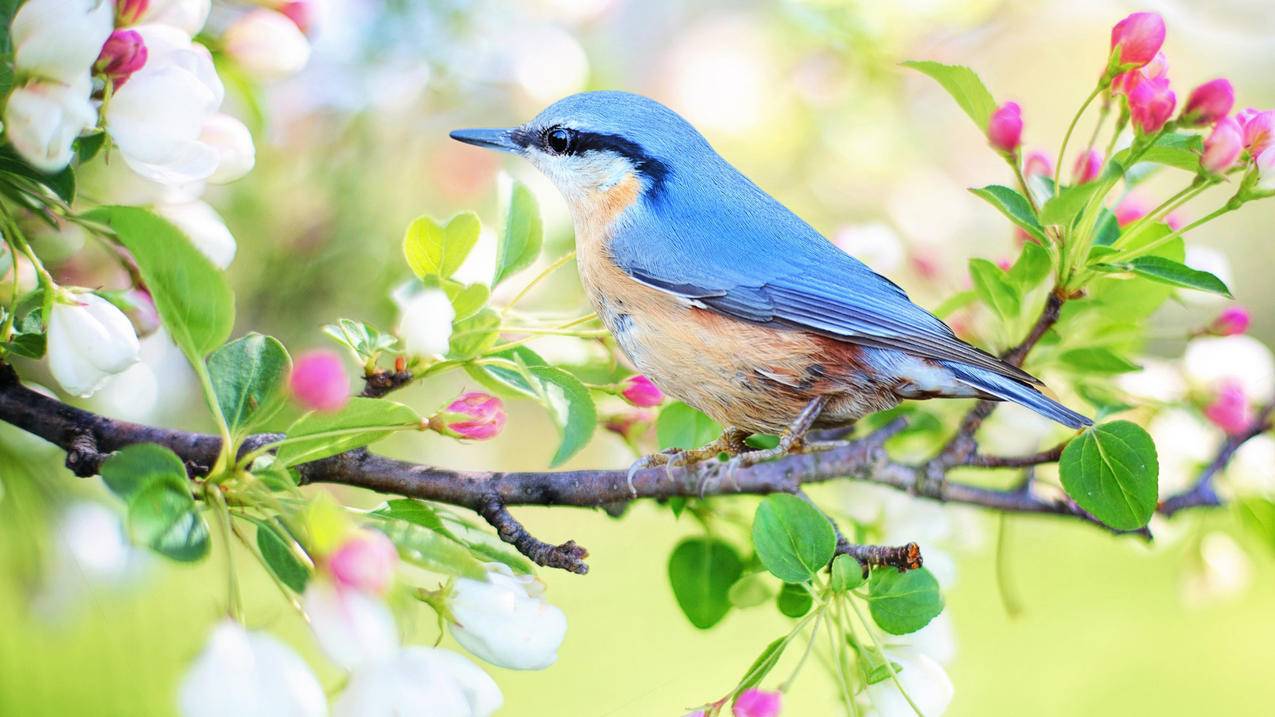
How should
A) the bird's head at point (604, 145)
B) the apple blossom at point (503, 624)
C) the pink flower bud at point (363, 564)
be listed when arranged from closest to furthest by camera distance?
the pink flower bud at point (363, 564)
the apple blossom at point (503, 624)
the bird's head at point (604, 145)

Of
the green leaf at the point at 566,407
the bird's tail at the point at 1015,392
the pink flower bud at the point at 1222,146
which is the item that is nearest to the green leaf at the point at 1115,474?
the bird's tail at the point at 1015,392

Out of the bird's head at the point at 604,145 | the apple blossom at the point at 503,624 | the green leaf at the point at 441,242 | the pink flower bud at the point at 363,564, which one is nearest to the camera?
the pink flower bud at the point at 363,564

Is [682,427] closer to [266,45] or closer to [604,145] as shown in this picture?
[604,145]

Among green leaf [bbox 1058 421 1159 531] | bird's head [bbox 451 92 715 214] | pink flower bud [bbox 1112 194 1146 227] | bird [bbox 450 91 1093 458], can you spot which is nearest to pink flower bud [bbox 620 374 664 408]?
bird [bbox 450 91 1093 458]

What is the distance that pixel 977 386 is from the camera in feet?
1.98

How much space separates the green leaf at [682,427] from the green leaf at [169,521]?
1.05 ft

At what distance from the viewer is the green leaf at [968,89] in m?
0.58

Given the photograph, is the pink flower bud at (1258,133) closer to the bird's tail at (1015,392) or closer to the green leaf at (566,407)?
the bird's tail at (1015,392)

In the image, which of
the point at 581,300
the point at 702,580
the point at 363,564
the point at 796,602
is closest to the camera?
the point at 363,564

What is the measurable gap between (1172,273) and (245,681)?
0.48 meters

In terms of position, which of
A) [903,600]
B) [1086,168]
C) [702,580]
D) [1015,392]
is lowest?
[702,580]

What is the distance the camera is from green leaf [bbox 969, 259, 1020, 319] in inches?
26.3

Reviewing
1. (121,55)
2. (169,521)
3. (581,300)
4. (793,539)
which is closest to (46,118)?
(121,55)

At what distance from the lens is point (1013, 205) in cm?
58
